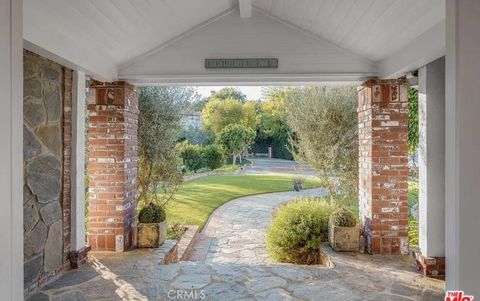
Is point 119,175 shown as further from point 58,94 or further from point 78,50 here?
point 78,50

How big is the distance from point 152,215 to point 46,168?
5.35 feet

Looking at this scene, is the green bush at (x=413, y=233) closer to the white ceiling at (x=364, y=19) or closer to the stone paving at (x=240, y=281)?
the stone paving at (x=240, y=281)

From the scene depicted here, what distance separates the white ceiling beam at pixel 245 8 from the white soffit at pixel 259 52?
0.09m

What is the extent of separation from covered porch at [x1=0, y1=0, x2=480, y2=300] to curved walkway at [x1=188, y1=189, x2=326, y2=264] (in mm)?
1664

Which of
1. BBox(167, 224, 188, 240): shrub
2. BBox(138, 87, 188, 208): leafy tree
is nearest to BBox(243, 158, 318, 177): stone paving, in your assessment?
BBox(167, 224, 188, 240): shrub

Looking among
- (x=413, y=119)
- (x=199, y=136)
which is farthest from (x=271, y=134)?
(x=413, y=119)

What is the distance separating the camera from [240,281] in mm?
3518

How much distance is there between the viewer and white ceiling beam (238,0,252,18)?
370 centimetres

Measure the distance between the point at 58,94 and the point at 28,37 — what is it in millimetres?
1124

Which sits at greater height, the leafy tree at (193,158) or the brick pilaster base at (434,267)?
the leafy tree at (193,158)

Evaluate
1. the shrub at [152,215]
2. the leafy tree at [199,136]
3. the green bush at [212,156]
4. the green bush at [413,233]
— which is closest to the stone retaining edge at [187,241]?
the shrub at [152,215]

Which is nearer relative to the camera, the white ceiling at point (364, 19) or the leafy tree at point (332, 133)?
→ the white ceiling at point (364, 19)

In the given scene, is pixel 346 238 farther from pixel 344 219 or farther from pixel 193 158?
pixel 193 158

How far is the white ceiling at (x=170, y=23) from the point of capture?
9.04ft
